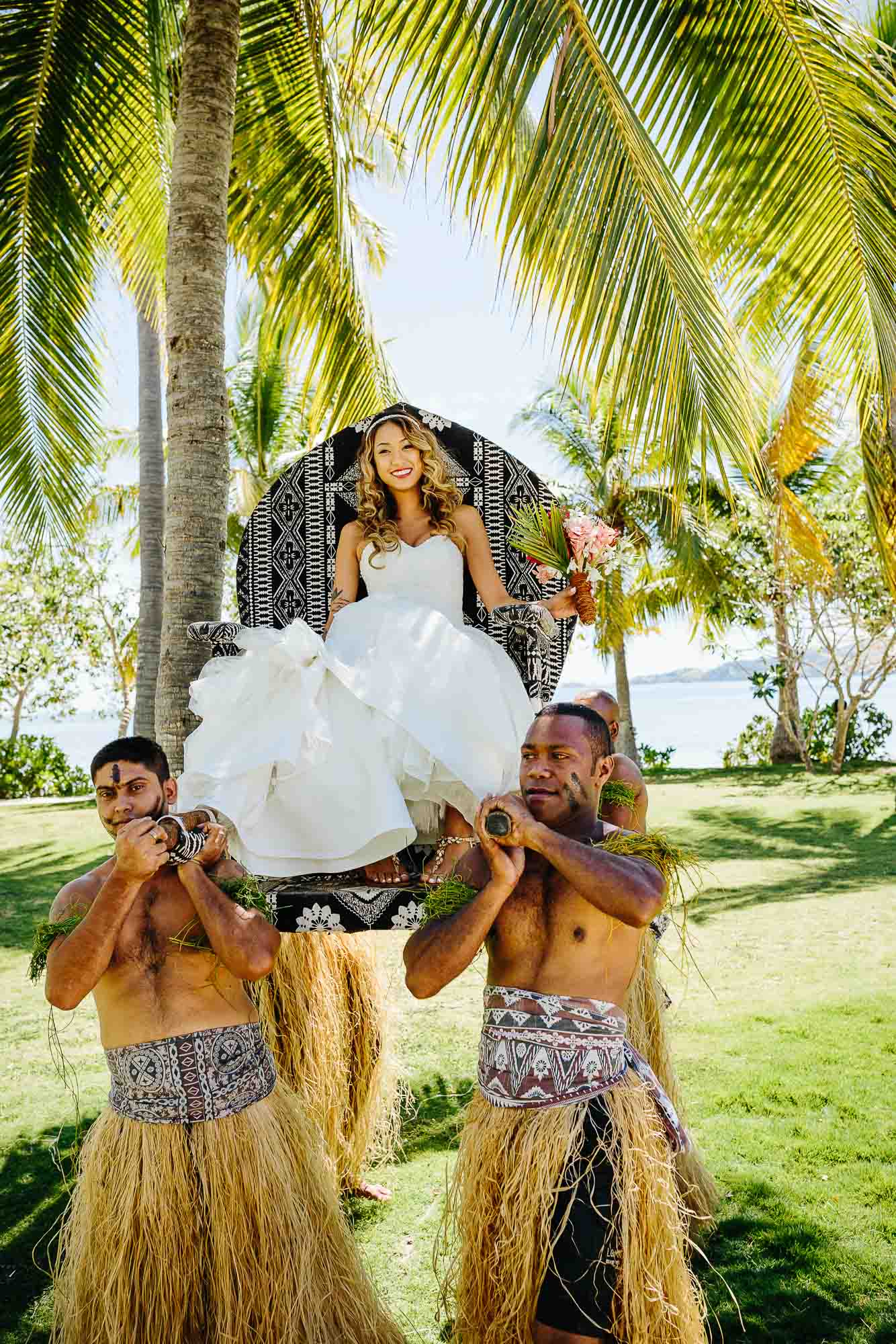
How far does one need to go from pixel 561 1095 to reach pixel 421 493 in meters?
2.52

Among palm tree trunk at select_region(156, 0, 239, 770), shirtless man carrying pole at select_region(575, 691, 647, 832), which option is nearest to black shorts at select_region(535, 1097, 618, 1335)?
shirtless man carrying pole at select_region(575, 691, 647, 832)

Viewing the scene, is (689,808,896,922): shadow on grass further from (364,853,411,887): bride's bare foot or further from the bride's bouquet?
(364,853,411,887): bride's bare foot

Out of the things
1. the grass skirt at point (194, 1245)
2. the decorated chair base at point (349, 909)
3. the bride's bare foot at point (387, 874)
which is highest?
the bride's bare foot at point (387, 874)

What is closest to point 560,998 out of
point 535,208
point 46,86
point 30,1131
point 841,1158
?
point 841,1158

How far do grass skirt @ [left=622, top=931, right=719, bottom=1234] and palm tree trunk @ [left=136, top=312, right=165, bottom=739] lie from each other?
4.89 metres

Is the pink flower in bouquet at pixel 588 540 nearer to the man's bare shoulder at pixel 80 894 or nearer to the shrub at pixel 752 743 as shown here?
the man's bare shoulder at pixel 80 894

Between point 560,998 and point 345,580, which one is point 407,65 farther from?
point 560,998

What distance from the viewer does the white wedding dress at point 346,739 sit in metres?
3.34

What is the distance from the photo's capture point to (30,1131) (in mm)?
5188

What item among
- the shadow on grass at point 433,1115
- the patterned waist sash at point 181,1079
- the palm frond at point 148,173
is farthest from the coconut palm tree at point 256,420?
the patterned waist sash at point 181,1079

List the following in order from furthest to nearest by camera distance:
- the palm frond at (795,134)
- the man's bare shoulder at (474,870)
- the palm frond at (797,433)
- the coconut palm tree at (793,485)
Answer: the palm frond at (797,433) < the coconut palm tree at (793,485) < the palm frond at (795,134) < the man's bare shoulder at (474,870)

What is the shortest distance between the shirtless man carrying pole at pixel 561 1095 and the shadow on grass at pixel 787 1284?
0.77m

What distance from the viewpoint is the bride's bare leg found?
10.8 ft

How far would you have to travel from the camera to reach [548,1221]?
256 centimetres
